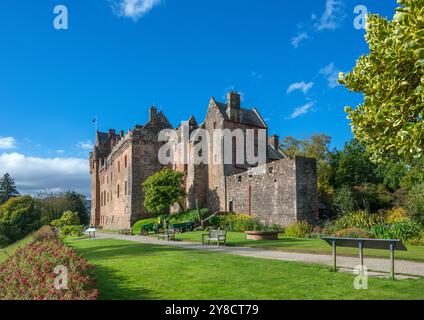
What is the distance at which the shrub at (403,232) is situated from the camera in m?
16.0

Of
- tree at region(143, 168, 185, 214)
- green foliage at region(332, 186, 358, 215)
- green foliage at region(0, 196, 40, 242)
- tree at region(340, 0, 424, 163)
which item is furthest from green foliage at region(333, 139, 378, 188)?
green foliage at region(0, 196, 40, 242)

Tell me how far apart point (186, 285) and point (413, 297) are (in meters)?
4.07

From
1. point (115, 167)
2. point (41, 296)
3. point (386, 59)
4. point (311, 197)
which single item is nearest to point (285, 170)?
point (311, 197)

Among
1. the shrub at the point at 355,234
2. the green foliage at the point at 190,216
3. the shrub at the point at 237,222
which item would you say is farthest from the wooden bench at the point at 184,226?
the shrub at the point at 355,234

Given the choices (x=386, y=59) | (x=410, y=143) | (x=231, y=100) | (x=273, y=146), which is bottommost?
(x=410, y=143)

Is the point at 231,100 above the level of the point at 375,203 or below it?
above

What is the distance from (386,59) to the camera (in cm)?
658

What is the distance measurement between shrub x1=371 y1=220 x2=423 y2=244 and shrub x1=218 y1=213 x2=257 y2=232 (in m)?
9.35

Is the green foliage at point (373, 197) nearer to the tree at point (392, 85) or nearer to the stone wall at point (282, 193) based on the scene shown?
the stone wall at point (282, 193)

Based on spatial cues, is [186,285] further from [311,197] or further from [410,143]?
[311,197]

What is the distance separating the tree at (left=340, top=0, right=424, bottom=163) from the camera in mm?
4875

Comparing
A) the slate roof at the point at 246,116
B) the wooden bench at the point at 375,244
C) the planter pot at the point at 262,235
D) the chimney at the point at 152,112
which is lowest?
the planter pot at the point at 262,235

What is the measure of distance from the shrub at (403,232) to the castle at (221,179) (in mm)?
7073
